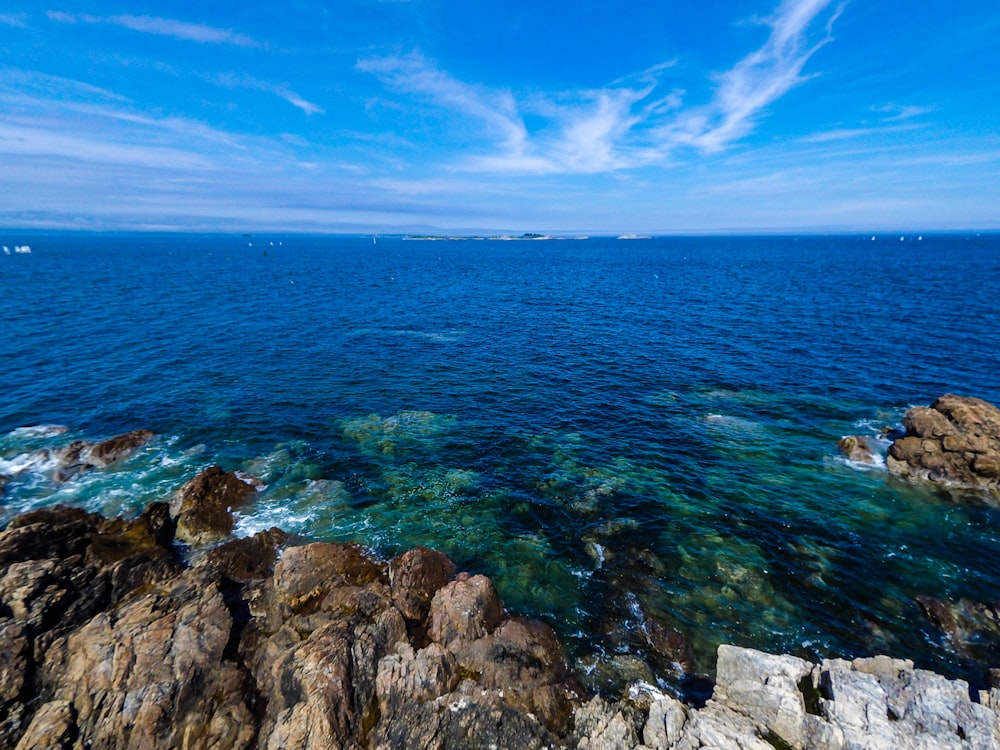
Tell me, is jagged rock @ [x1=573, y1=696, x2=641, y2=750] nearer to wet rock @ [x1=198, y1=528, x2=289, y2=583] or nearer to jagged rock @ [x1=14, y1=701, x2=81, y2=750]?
wet rock @ [x1=198, y1=528, x2=289, y2=583]

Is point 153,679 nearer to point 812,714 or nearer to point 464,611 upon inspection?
point 464,611

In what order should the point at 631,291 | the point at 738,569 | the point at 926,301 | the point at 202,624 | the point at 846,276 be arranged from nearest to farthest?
the point at 202,624 → the point at 738,569 → the point at 926,301 → the point at 631,291 → the point at 846,276

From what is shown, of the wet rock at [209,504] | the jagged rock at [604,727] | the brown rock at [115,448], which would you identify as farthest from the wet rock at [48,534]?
the jagged rock at [604,727]

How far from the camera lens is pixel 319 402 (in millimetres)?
48656

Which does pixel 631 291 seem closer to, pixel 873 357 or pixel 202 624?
pixel 873 357

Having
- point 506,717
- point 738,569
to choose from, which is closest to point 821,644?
point 738,569

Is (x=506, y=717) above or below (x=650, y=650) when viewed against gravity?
above

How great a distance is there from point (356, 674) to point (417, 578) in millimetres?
5728

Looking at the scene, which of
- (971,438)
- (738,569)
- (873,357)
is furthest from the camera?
(873,357)

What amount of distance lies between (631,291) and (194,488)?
116 metres

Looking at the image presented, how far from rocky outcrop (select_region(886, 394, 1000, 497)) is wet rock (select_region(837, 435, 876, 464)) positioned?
133cm

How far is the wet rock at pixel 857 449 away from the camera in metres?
37.7

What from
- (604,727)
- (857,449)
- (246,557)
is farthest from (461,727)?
(857,449)

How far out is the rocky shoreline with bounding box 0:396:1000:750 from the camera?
1644 cm
